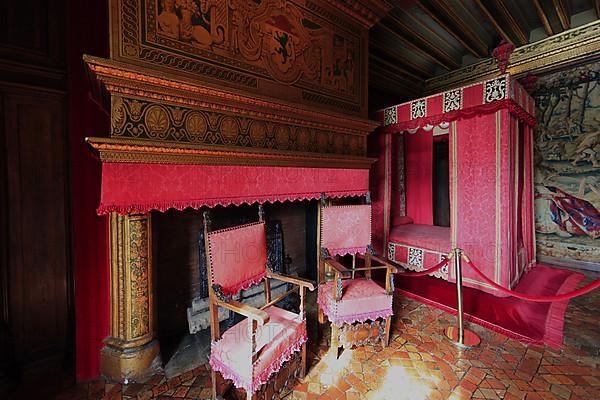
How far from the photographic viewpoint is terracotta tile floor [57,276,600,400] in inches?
76.9

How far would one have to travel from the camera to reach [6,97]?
1952 mm

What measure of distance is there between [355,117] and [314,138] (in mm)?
713

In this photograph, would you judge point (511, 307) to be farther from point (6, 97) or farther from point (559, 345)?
point (6, 97)

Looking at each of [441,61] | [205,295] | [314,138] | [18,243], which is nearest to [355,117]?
[314,138]

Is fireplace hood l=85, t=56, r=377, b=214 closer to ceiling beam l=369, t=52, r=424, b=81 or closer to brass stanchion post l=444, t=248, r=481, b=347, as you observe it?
brass stanchion post l=444, t=248, r=481, b=347

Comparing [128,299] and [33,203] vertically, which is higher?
[33,203]

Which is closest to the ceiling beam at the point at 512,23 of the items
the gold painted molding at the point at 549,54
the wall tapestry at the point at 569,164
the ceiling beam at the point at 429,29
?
the gold painted molding at the point at 549,54

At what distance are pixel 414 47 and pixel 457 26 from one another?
74 centimetres

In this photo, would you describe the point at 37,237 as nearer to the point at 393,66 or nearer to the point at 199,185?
the point at 199,185

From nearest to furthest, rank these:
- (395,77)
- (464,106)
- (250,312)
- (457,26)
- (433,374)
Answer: (250,312)
(433,374)
(464,106)
(457,26)
(395,77)

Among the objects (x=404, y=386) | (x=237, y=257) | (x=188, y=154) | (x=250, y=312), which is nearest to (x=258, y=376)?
(x=250, y=312)

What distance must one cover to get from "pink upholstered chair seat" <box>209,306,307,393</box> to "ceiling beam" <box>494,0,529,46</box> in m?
5.15

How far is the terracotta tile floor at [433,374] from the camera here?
1.95 m

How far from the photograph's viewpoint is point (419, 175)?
544cm
